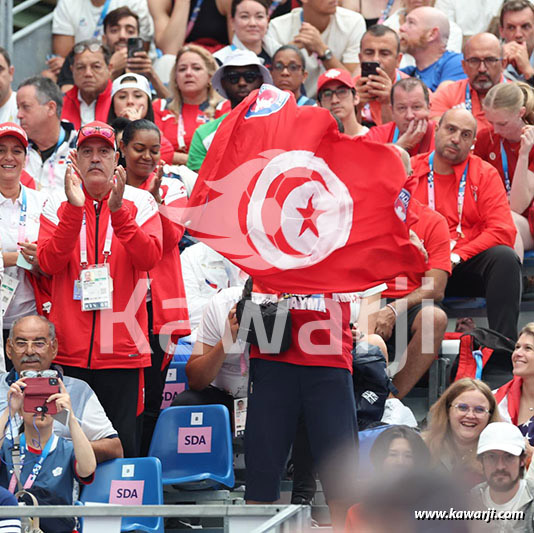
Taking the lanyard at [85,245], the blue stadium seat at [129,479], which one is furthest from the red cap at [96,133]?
the blue stadium seat at [129,479]

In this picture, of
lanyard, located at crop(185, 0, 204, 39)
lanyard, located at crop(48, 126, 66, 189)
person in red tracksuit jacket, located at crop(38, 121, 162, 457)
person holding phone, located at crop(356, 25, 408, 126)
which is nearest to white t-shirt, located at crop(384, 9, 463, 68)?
person holding phone, located at crop(356, 25, 408, 126)

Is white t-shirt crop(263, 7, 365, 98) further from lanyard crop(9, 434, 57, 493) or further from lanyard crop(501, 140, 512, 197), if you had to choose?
lanyard crop(9, 434, 57, 493)

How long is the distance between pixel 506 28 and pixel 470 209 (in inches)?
96.6

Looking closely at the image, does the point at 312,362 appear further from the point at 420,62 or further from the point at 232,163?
the point at 420,62

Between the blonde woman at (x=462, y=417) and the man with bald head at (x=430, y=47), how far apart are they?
409cm

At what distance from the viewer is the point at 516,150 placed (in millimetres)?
8094

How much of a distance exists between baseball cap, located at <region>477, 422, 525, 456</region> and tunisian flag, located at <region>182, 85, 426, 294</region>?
3.14 feet

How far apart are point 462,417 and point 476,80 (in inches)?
143

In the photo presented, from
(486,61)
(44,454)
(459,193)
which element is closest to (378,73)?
(486,61)

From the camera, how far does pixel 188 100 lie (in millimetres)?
8977

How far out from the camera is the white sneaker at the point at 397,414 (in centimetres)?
626

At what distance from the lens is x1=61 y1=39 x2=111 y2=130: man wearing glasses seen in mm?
8914

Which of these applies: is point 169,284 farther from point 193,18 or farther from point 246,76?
point 193,18

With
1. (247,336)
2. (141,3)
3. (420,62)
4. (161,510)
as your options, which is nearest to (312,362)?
(247,336)
